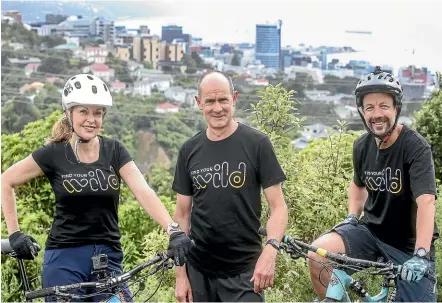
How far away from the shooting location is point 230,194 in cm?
489

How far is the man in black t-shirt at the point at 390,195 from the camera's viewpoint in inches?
193

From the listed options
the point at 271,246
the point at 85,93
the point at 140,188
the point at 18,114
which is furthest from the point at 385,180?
the point at 18,114

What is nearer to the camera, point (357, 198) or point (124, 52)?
point (357, 198)

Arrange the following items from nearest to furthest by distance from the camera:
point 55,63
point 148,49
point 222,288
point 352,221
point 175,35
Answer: point 222,288 < point 352,221 < point 55,63 < point 175,35 < point 148,49

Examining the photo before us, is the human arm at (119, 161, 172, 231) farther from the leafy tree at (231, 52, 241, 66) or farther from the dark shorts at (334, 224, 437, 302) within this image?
the leafy tree at (231, 52, 241, 66)

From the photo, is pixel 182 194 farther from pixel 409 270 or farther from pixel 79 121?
pixel 409 270

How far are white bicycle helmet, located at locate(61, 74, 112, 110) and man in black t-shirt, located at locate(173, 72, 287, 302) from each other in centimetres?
63

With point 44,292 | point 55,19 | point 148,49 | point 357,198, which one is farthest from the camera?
point 55,19

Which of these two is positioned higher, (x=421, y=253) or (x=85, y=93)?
(x=85, y=93)

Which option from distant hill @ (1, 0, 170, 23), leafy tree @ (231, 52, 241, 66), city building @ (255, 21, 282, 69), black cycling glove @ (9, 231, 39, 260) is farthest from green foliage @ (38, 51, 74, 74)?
black cycling glove @ (9, 231, 39, 260)

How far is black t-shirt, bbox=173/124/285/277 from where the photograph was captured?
4.88 metres

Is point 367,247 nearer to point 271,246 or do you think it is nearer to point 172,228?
point 271,246

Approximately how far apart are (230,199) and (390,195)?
109 centimetres

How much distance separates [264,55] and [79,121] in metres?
56.0
